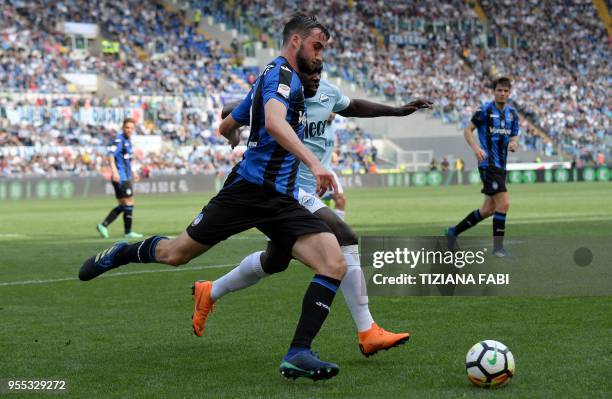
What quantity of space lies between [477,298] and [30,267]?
6.66 meters

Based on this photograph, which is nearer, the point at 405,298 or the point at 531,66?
the point at 405,298

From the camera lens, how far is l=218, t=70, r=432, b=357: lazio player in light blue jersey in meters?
6.32

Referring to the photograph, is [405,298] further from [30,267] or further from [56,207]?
[56,207]

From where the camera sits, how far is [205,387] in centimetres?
554

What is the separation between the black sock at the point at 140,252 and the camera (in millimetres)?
6762

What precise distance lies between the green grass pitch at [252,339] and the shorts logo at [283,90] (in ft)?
5.27

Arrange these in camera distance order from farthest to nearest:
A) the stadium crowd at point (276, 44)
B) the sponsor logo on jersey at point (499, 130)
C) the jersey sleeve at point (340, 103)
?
the stadium crowd at point (276, 44) → the sponsor logo on jersey at point (499, 130) → the jersey sleeve at point (340, 103)

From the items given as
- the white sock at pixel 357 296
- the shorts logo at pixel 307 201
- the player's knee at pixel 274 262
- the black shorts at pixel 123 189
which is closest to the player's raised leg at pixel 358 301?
the white sock at pixel 357 296

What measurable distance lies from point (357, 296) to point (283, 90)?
5.18 ft

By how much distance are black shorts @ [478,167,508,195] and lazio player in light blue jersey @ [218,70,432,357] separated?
19.3 ft

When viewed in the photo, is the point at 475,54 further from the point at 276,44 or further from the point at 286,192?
the point at 286,192

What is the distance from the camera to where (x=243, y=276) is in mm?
7121

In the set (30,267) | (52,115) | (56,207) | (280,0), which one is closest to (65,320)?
(30,267)

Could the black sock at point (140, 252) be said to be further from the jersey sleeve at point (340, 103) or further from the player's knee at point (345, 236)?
the jersey sleeve at point (340, 103)
